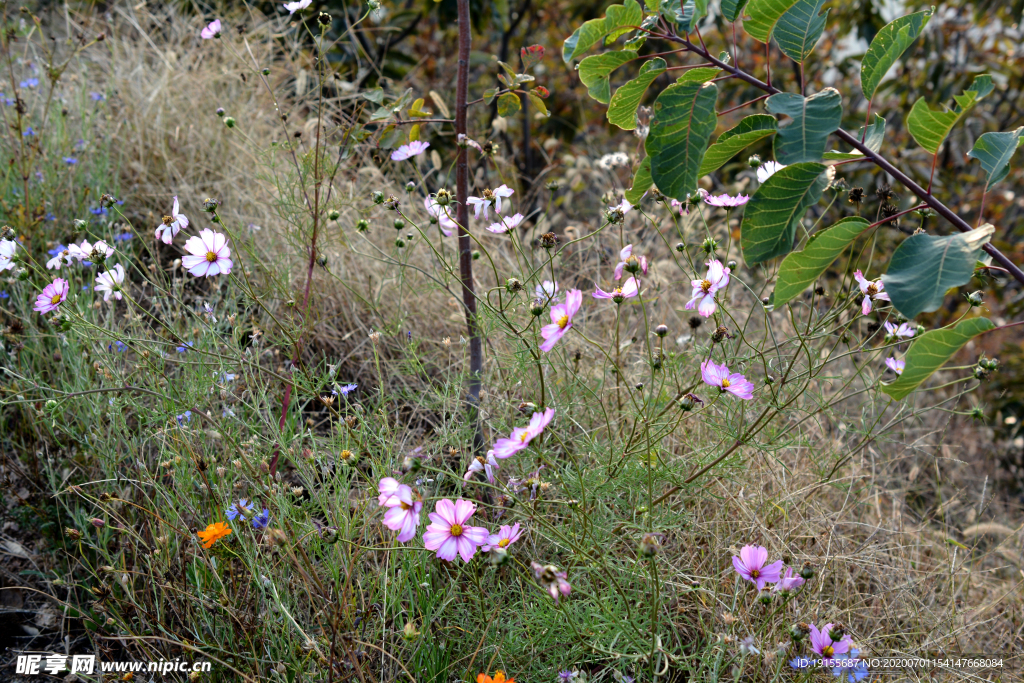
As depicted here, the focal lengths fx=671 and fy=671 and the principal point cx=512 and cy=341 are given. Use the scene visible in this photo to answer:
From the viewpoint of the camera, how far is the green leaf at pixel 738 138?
844mm

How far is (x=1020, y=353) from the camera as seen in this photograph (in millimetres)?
2805

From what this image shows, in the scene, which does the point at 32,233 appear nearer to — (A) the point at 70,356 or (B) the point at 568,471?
(A) the point at 70,356

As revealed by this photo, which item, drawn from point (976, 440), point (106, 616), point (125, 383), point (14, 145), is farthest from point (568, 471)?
point (976, 440)

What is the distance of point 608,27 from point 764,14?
199 mm

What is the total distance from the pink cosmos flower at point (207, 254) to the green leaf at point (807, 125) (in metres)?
1.01

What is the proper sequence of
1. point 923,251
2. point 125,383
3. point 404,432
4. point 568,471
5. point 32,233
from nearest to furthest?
point 923,251 < point 568,471 < point 125,383 < point 404,432 < point 32,233

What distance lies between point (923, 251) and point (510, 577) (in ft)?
3.11

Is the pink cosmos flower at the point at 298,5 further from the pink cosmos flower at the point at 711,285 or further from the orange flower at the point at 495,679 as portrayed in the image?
the orange flower at the point at 495,679

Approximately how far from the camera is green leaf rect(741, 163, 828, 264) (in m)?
0.81

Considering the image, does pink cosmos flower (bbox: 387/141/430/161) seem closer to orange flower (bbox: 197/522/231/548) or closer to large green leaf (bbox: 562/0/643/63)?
large green leaf (bbox: 562/0/643/63)

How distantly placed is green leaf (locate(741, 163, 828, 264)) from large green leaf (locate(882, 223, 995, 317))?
12 centimetres

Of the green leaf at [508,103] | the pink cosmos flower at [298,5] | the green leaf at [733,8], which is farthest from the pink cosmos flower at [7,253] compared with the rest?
the green leaf at [733,8]

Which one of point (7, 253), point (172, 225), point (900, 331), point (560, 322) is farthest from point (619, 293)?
point (7, 253)

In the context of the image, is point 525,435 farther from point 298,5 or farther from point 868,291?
point 298,5
